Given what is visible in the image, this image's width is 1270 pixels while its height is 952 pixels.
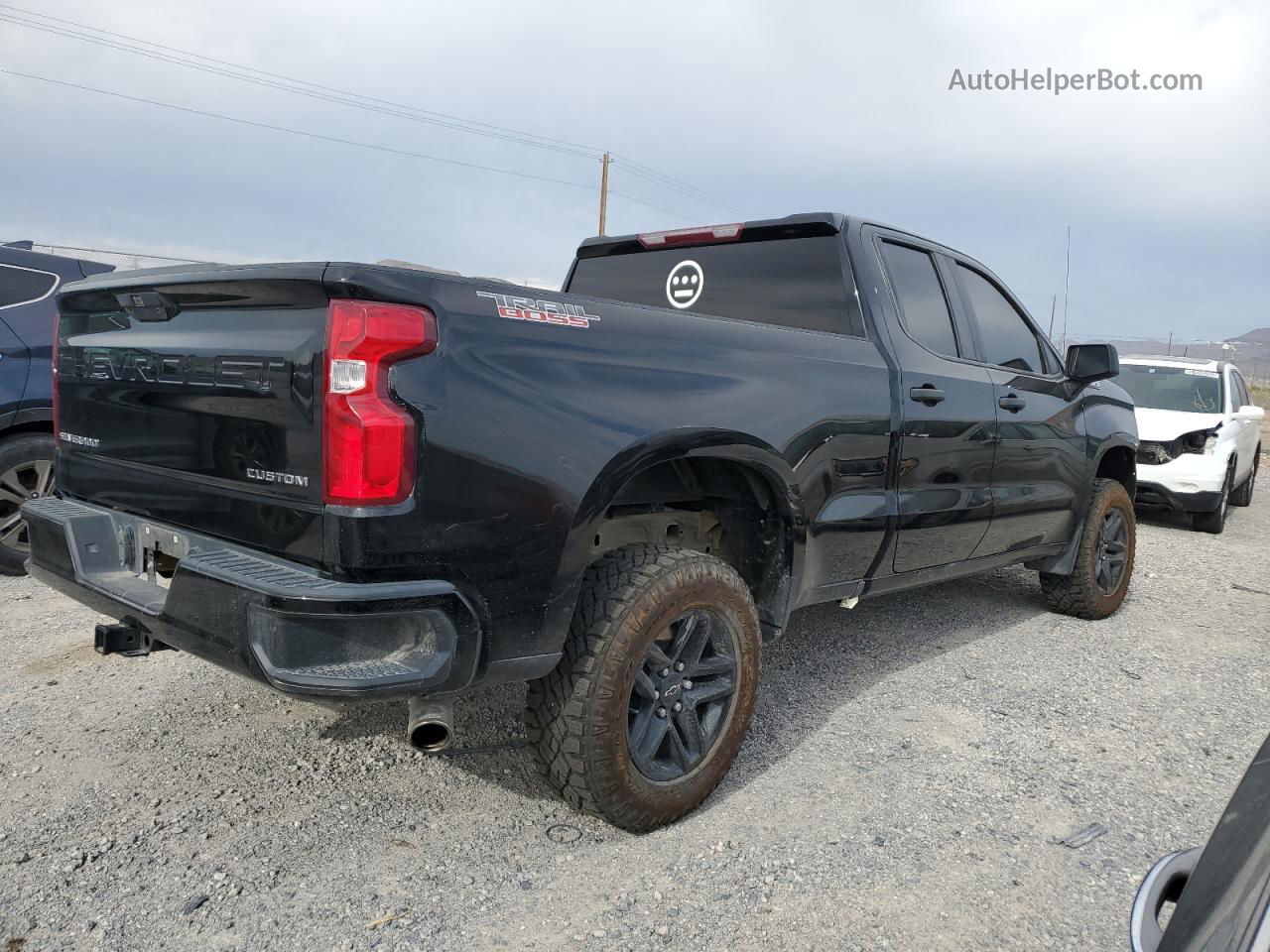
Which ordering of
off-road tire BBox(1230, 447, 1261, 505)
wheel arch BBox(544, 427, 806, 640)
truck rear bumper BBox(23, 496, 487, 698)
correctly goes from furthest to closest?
off-road tire BBox(1230, 447, 1261, 505), wheel arch BBox(544, 427, 806, 640), truck rear bumper BBox(23, 496, 487, 698)

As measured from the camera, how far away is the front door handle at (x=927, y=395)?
3.57m

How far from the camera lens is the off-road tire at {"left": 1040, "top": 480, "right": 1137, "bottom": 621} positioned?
200 inches

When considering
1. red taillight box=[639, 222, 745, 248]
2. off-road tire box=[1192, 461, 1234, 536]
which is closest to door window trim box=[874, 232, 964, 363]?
red taillight box=[639, 222, 745, 248]

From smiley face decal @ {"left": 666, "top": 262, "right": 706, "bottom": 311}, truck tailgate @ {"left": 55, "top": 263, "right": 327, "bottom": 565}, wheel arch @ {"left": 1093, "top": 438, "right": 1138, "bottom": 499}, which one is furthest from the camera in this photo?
wheel arch @ {"left": 1093, "top": 438, "right": 1138, "bottom": 499}

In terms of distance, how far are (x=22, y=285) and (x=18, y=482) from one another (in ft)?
3.71

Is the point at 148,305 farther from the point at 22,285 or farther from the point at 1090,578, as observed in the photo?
the point at 1090,578

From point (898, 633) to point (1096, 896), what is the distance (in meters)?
2.43

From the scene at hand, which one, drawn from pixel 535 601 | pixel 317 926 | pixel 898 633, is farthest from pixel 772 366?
pixel 898 633

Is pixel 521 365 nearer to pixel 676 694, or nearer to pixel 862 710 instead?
pixel 676 694

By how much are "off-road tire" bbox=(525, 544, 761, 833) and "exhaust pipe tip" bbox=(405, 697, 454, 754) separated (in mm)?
300

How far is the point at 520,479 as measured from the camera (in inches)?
89.0

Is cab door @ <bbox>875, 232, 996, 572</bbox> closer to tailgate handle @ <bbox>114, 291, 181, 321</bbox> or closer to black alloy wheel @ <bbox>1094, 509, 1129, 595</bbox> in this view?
black alloy wheel @ <bbox>1094, 509, 1129, 595</bbox>

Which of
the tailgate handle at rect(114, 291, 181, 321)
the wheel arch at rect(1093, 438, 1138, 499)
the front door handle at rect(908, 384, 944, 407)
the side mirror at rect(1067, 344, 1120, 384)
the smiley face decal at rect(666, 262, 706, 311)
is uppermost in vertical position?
the smiley face decal at rect(666, 262, 706, 311)

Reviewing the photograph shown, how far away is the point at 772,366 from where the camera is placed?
2986 mm
